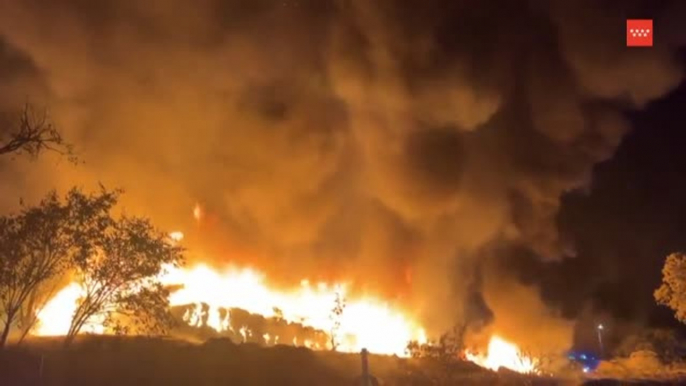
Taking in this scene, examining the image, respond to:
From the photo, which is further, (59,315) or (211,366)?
(59,315)

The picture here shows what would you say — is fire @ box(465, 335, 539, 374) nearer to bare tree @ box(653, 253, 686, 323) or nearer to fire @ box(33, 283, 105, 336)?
bare tree @ box(653, 253, 686, 323)

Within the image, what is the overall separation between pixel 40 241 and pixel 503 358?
51861 mm

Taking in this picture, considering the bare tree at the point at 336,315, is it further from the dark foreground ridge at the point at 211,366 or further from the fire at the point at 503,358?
the dark foreground ridge at the point at 211,366

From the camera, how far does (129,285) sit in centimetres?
3319

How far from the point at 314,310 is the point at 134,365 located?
30857mm

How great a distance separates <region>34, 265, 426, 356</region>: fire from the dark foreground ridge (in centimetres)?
1602

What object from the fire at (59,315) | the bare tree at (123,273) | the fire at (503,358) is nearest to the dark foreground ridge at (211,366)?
the bare tree at (123,273)

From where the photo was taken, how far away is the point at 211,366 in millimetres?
46375

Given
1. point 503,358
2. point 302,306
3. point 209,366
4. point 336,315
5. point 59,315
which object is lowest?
point 209,366

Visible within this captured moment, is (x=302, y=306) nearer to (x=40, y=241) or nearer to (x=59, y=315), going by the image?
(x=59, y=315)

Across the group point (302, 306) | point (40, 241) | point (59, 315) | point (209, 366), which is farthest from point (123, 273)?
point (302, 306)

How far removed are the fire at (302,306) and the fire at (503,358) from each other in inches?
267

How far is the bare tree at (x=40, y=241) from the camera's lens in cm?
3122

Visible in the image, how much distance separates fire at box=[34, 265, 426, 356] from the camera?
68750 mm
